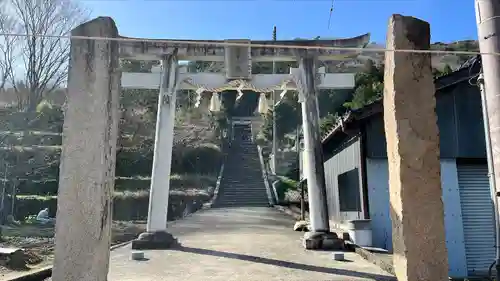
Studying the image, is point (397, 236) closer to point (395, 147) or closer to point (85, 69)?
point (395, 147)

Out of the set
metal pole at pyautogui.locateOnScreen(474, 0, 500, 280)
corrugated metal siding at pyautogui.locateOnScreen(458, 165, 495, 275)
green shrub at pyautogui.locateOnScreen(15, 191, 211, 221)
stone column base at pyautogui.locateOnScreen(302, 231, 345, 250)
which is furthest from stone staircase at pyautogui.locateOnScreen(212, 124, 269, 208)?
metal pole at pyautogui.locateOnScreen(474, 0, 500, 280)

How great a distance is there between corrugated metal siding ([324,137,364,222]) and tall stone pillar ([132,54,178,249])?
205 inches

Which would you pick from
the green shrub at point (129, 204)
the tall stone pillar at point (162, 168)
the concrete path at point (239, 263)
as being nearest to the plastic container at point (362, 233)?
the concrete path at point (239, 263)

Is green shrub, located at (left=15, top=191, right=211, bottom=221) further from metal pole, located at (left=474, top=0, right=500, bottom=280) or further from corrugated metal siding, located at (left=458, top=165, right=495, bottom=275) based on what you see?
metal pole, located at (left=474, top=0, right=500, bottom=280)

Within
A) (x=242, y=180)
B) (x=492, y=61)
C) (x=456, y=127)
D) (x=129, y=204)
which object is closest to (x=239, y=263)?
(x=492, y=61)

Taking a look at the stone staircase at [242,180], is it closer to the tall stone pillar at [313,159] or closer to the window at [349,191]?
the window at [349,191]

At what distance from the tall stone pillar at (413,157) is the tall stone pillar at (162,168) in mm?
6976

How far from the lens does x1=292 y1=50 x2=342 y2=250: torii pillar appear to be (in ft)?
34.0

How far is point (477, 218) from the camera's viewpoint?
10633 millimetres

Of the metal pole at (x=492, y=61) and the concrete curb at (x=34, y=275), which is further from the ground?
the metal pole at (x=492, y=61)

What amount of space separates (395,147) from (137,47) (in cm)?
822

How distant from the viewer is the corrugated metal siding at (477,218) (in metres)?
10.4

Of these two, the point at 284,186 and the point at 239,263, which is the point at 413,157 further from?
the point at 284,186

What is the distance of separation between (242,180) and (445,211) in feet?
80.6
